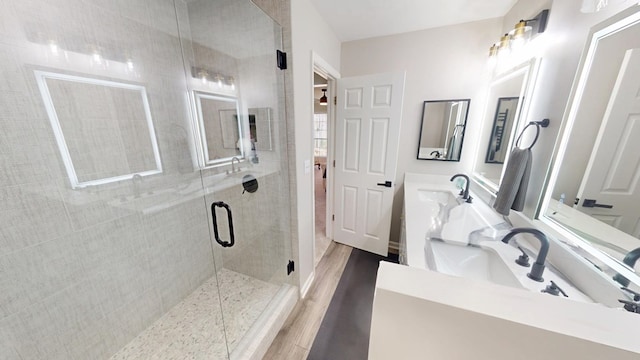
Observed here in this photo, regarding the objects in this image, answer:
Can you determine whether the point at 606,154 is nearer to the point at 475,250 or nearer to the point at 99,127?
the point at 475,250

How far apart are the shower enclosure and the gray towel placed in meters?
1.57

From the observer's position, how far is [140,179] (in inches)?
59.9

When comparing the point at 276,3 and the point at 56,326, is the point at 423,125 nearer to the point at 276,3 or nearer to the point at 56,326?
the point at 276,3

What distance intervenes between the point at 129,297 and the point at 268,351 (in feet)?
3.53

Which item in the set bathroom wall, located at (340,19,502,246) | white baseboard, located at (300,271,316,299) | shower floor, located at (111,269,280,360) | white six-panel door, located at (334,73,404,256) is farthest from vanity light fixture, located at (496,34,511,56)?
shower floor, located at (111,269,280,360)

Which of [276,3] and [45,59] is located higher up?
[276,3]

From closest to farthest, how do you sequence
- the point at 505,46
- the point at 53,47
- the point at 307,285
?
1. the point at 53,47
2. the point at 505,46
3. the point at 307,285

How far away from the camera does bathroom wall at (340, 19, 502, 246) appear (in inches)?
78.7

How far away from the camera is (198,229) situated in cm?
191

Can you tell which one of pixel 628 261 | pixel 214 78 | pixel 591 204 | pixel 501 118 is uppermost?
pixel 214 78

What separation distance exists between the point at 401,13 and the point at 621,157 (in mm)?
1792

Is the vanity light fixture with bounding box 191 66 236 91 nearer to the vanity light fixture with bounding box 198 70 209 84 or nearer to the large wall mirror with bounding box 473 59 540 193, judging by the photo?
the vanity light fixture with bounding box 198 70 209 84

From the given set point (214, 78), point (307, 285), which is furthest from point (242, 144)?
point (307, 285)

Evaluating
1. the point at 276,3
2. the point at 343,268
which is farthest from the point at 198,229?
the point at 276,3
